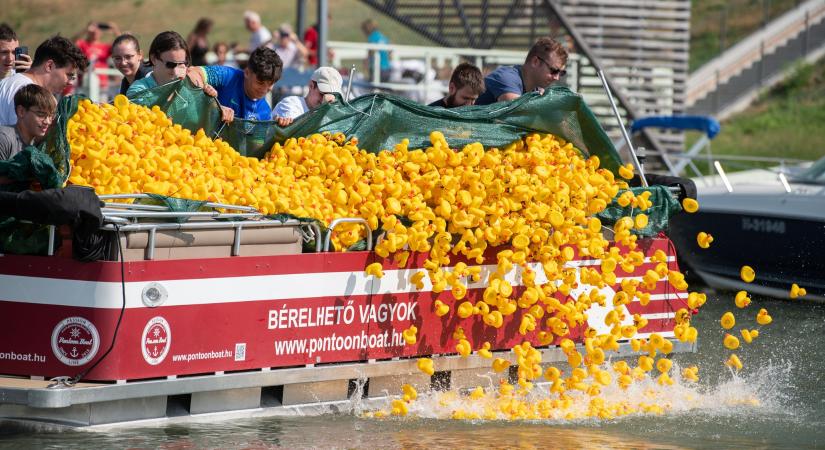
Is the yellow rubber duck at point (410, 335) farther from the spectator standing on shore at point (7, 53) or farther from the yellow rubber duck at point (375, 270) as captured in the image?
the spectator standing on shore at point (7, 53)

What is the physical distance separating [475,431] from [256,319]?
1392 mm

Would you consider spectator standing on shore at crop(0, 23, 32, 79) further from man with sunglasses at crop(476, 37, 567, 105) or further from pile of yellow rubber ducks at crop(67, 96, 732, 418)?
man with sunglasses at crop(476, 37, 567, 105)

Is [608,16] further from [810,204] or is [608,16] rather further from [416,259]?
[416,259]

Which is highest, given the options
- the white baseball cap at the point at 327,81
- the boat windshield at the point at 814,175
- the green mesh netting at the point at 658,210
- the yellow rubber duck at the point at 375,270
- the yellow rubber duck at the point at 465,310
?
the white baseball cap at the point at 327,81

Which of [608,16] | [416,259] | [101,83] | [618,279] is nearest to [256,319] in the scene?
[416,259]

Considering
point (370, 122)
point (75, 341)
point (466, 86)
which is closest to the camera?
point (75, 341)

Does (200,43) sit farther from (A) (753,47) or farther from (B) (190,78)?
(A) (753,47)

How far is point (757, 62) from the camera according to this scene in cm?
3322

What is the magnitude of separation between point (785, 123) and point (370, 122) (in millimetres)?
23774

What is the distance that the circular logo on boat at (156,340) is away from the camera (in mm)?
6500

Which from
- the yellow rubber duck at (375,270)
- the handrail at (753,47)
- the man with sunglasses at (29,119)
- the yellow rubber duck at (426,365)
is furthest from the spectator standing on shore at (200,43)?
the handrail at (753,47)

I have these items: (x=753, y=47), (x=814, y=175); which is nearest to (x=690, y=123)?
(x=814, y=175)

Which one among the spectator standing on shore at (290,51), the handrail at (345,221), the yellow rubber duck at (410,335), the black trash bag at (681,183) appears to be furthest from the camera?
the spectator standing on shore at (290,51)

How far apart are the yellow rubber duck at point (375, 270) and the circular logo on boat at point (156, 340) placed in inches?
46.9
